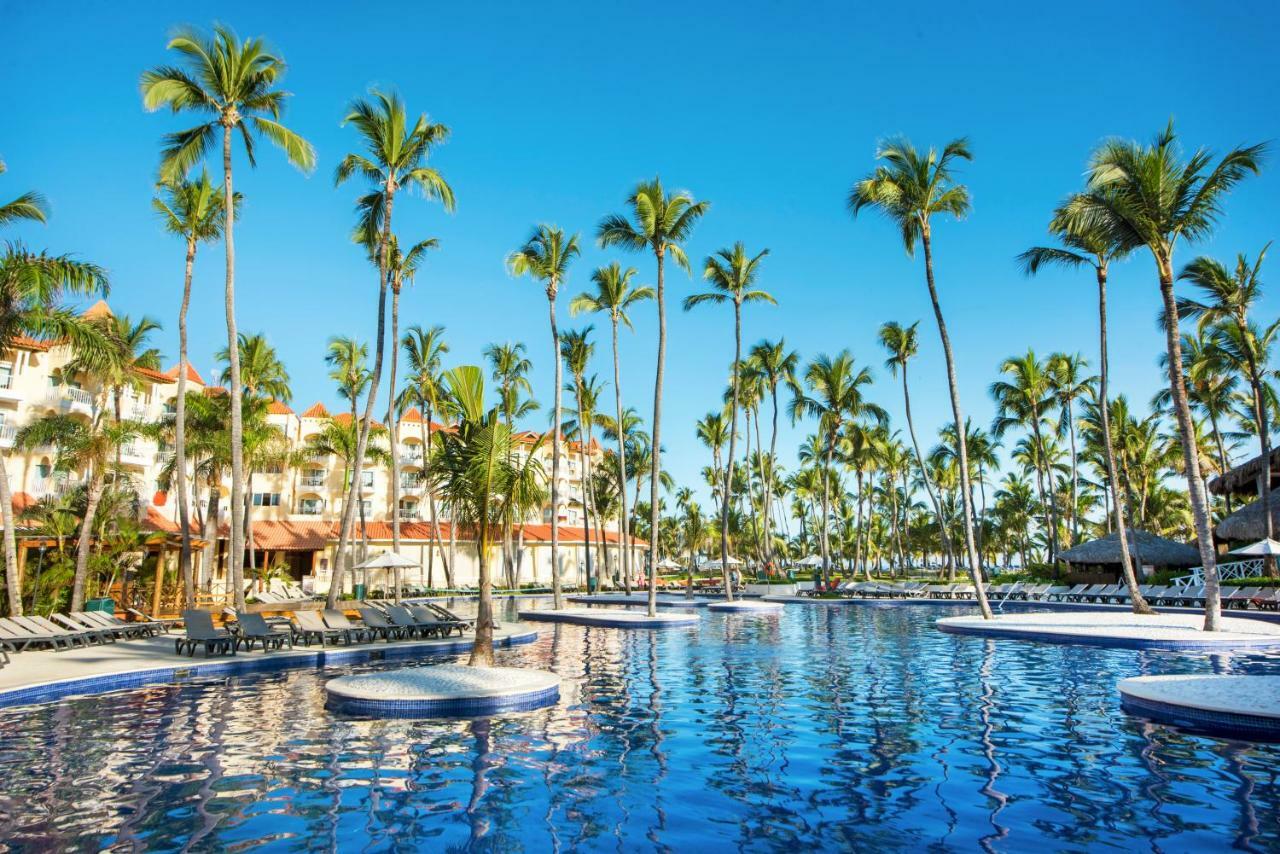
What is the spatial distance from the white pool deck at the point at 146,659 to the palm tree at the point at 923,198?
15.0 meters

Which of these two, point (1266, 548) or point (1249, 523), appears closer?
point (1266, 548)

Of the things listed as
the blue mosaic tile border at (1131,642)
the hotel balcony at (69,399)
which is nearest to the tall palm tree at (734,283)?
the blue mosaic tile border at (1131,642)

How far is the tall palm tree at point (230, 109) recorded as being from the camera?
20.7 meters

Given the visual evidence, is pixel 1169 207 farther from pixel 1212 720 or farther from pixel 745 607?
pixel 745 607

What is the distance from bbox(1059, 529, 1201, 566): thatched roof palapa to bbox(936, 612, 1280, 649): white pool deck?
1458 cm

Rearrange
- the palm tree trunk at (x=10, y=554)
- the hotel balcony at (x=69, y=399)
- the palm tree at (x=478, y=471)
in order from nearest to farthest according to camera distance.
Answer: the palm tree at (x=478, y=471) < the palm tree trunk at (x=10, y=554) < the hotel balcony at (x=69, y=399)

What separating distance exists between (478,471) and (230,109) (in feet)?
53.0

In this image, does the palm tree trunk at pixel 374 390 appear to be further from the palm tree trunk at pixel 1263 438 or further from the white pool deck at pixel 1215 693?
the palm tree trunk at pixel 1263 438

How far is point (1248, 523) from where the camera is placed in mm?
31234

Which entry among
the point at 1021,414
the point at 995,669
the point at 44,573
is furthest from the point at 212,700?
the point at 1021,414

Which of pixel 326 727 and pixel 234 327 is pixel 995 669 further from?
pixel 234 327

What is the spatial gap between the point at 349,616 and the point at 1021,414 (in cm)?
4163

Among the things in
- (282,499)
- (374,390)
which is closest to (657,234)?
(374,390)

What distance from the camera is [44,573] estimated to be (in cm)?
2245
